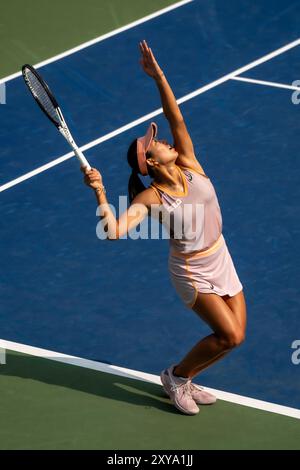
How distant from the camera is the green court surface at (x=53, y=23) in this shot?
1434 cm

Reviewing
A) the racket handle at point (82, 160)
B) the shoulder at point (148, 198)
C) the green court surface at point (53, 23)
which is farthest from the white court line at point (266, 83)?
the racket handle at point (82, 160)

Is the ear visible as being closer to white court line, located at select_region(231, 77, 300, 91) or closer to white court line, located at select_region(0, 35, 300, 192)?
white court line, located at select_region(0, 35, 300, 192)

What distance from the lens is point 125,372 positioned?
9227mm

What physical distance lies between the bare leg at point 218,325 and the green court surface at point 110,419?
0.50 metres

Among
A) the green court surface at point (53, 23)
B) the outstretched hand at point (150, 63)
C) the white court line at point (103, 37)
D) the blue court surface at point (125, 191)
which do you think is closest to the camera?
the outstretched hand at point (150, 63)

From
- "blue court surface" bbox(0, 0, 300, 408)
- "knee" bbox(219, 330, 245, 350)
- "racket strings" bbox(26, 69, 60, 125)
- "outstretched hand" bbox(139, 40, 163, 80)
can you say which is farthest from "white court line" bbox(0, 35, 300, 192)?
"knee" bbox(219, 330, 245, 350)

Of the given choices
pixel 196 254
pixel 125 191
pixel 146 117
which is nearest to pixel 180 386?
pixel 196 254

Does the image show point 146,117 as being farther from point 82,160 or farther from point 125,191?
point 82,160

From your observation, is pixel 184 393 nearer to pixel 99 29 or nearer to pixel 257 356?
pixel 257 356

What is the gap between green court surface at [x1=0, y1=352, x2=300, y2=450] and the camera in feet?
27.0

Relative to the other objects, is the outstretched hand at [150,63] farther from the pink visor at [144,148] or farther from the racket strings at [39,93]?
the racket strings at [39,93]

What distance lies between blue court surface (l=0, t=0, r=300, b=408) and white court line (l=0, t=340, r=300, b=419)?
7 centimetres

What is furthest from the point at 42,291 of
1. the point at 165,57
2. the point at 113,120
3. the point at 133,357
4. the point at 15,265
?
the point at 165,57

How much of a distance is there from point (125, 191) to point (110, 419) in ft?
12.0
